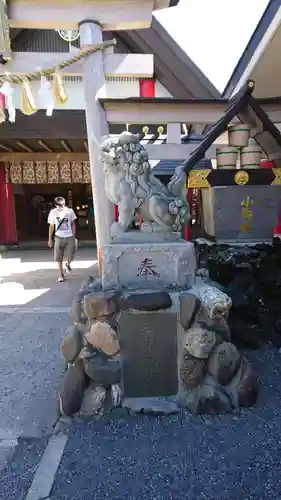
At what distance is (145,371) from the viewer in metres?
2.52

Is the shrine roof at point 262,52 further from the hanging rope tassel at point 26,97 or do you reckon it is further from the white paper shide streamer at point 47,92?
the hanging rope tassel at point 26,97

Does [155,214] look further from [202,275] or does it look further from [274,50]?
[274,50]

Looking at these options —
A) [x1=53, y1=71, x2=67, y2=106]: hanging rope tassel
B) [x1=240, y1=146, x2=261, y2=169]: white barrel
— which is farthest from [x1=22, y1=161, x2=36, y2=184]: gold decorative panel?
[x1=240, y1=146, x2=261, y2=169]: white barrel

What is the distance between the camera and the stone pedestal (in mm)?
2662

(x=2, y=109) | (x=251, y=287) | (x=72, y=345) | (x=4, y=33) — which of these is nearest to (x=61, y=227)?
(x=2, y=109)

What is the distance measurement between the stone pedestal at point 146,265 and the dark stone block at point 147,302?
0.23m

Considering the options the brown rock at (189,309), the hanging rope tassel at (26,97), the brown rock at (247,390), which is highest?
the hanging rope tassel at (26,97)

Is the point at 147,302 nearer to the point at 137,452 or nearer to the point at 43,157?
the point at 137,452

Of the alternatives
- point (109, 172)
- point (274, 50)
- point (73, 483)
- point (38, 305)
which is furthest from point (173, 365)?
point (274, 50)

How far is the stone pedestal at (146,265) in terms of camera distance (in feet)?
8.73

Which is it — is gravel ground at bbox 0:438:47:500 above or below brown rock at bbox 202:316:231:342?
below

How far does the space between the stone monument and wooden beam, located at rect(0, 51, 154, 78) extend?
297 centimetres

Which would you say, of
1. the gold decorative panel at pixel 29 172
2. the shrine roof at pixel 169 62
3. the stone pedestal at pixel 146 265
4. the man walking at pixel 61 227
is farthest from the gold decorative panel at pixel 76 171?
the stone pedestal at pixel 146 265

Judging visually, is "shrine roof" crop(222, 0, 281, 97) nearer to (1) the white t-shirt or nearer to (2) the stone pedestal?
(2) the stone pedestal
